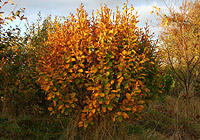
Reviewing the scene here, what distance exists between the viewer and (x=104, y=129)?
3.77 m

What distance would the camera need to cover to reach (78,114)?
3.96 metres

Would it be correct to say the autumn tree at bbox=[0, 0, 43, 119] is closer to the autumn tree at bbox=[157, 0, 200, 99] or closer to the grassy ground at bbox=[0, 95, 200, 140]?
the grassy ground at bbox=[0, 95, 200, 140]

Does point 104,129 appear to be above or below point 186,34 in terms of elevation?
below

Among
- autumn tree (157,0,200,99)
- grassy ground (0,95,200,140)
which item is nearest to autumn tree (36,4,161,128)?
grassy ground (0,95,200,140)

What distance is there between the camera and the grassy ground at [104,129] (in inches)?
153

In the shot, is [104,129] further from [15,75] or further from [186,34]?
[186,34]

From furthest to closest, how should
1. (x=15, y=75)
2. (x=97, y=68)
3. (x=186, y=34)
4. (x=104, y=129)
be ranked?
(x=186, y=34)
(x=15, y=75)
(x=104, y=129)
(x=97, y=68)

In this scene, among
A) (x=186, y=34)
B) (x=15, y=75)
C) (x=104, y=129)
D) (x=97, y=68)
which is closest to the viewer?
(x=97, y=68)

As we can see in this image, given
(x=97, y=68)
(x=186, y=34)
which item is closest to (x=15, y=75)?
(x=97, y=68)

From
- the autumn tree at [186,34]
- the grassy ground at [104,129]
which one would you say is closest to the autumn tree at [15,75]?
the grassy ground at [104,129]

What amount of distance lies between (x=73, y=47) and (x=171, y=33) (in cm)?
448

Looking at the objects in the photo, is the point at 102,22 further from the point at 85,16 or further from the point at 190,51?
the point at 190,51

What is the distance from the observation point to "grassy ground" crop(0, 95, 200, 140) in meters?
3.88

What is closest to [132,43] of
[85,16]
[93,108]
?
[85,16]
